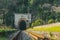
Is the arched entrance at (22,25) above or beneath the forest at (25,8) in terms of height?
beneath

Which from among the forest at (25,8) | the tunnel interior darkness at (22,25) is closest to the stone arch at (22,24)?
the tunnel interior darkness at (22,25)

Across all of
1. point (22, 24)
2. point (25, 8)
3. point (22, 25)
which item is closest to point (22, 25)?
point (22, 25)

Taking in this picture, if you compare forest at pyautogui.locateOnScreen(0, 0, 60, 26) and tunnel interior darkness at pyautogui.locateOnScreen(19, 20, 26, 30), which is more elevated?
forest at pyautogui.locateOnScreen(0, 0, 60, 26)

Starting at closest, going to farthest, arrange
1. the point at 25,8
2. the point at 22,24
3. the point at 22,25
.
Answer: the point at 22,25, the point at 22,24, the point at 25,8

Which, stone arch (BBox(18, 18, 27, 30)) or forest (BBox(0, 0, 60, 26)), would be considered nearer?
stone arch (BBox(18, 18, 27, 30))

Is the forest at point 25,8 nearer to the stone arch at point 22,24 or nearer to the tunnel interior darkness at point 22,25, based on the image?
the stone arch at point 22,24

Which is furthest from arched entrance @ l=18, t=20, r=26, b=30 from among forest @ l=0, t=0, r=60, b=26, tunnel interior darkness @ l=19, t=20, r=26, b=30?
forest @ l=0, t=0, r=60, b=26

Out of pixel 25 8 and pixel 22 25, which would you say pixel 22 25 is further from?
pixel 25 8

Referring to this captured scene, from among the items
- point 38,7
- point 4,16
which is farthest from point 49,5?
point 4,16

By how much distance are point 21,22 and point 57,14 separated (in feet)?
16.2

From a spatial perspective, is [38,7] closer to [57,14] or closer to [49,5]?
[49,5]

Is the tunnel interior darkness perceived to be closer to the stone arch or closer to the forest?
the stone arch

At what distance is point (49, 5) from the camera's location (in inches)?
1281

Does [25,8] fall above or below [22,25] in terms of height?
above
